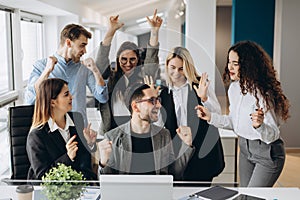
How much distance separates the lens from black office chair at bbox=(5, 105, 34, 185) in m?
3.11

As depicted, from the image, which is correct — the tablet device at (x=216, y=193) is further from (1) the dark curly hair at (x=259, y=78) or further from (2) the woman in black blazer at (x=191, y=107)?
(1) the dark curly hair at (x=259, y=78)

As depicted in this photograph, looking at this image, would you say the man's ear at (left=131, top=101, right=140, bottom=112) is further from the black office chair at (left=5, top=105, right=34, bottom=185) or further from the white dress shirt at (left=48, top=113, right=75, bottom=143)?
the black office chair at (left=5, top=105, right=34, bottom=185)

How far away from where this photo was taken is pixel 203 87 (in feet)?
10.2

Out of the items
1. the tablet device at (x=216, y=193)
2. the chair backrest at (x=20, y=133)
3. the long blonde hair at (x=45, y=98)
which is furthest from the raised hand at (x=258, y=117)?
the chair backrest at (x=20, y=133)

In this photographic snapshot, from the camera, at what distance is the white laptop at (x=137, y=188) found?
6.44 ft

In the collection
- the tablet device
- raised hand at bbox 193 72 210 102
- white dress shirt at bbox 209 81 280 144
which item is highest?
raised hand at bbox 193 72 210 102

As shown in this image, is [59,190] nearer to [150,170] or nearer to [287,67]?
[150,170]

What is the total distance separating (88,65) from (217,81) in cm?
97

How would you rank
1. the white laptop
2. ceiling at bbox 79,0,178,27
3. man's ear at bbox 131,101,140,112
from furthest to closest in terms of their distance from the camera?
ceiling at bbox 79,0,178,27, man's ear at bbox 131,101,140,112, the white laptop

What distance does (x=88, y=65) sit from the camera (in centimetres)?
314

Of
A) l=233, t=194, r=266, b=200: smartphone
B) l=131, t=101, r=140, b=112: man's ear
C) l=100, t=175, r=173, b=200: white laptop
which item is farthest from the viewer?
l=131, t=101, r=140, b=112: man's ear

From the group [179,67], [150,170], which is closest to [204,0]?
[179,67]

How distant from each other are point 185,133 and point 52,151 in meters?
0.97

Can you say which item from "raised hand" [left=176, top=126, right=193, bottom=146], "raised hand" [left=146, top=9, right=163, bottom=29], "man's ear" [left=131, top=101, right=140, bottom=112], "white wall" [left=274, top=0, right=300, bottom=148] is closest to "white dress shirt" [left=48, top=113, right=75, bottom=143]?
"man's ear" [left=131, top=101, right=140, bottom=112]
